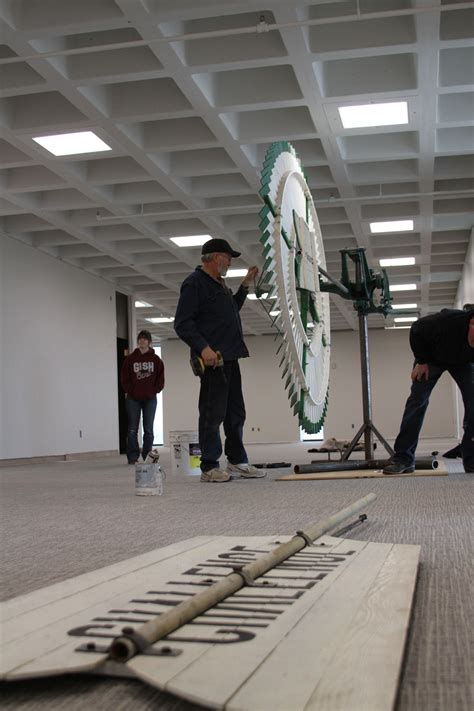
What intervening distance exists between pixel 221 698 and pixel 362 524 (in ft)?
5.81

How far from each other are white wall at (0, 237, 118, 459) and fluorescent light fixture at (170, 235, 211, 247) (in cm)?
194

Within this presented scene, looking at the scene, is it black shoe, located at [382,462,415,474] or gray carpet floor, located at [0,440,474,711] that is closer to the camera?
gray carpet floor, located at [0,440,474,711]

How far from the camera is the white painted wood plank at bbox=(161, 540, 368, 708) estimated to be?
3.03 feet

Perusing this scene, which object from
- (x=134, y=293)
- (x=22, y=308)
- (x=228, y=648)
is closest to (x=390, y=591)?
(x=228, y=648)

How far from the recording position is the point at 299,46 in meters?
6.37

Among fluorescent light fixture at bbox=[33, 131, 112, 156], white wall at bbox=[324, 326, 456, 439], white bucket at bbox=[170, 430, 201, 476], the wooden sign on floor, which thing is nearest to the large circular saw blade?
white bucket at bbox=[170, 430, 201, 476]

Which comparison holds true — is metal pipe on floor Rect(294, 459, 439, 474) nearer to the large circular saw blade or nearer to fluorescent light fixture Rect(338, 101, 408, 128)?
the large circular saw blade

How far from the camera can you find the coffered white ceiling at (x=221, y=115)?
6062 mm

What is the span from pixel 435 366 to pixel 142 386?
191 inches

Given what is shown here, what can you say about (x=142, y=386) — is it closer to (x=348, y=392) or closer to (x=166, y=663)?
(x=166, y=663)

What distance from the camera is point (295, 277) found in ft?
13.2

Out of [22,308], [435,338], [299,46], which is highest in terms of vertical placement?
[299,46]

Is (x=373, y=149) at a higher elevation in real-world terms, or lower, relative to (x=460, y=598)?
higher

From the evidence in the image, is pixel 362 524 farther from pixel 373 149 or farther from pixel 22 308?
pixel 22 308
